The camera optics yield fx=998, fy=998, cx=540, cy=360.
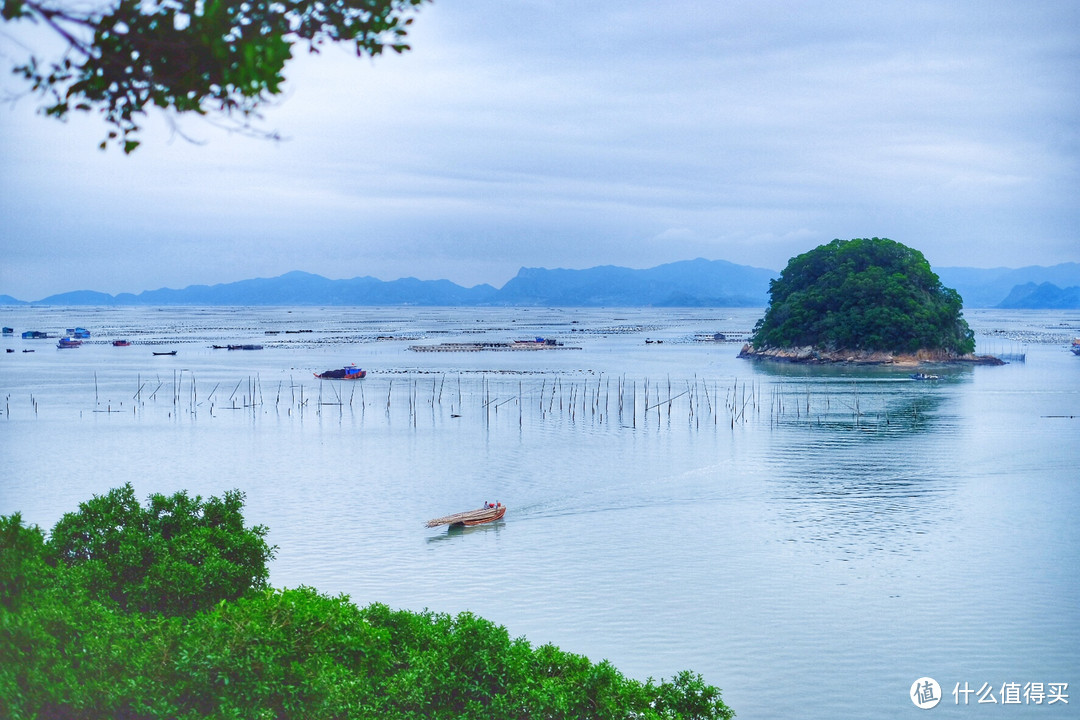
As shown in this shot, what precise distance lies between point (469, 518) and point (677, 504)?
5018 mm

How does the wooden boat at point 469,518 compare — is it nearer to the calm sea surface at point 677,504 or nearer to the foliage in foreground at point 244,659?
the calm sea surface at point 677,504

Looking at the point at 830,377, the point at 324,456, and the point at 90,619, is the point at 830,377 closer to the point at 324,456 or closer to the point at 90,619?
the point at 324,456

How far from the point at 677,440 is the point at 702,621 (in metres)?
16.0

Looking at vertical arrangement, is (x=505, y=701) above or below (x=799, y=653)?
above

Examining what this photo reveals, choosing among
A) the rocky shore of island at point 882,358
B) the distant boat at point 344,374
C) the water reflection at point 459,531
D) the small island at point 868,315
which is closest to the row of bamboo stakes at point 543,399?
the distant boat at point 344,374

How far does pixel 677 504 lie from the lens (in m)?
21.7

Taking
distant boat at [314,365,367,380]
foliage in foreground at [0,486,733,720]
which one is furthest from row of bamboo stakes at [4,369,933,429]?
foliage in foreground at [0,486,733,720]

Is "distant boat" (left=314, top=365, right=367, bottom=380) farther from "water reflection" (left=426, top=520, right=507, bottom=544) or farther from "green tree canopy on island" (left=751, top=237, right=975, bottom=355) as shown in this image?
"water reflection" (left=426, top=520, right=507, bottom=544)

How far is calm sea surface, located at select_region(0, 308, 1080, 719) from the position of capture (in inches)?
522

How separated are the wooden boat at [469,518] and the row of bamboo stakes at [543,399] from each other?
13568mm

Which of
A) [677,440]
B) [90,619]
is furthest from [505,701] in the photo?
[677,440]

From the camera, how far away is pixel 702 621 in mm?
14195

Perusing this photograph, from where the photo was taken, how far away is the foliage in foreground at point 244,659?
23.5 feet

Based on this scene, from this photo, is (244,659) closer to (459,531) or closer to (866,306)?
(459,531)
